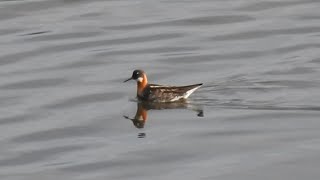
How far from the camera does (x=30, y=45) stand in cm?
2728

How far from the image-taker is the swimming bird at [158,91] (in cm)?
2153

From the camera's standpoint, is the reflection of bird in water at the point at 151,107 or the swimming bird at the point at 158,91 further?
the swimming bird at the point at 158,91

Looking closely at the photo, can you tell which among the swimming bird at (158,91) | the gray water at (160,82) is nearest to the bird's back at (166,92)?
the swimming bird at (158,91)

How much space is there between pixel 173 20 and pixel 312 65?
22.9ft

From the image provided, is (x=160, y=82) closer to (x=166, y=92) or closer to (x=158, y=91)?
(x=158, y=91)

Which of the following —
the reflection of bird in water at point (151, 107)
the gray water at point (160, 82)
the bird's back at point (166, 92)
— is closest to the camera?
the gray water at point (160, 82)

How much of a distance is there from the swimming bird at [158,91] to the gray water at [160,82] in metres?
0.30

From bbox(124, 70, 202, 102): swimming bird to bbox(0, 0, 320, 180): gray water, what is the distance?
0.98 ft

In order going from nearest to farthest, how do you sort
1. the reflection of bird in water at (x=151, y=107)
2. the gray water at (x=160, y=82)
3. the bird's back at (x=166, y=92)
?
the gray water at (x=160, y=82)
the reflection of bird in water at (x=151, y=107)
the bird's back at (x=166, y=92)

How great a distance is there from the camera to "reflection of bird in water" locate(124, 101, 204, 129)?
20.7 meters

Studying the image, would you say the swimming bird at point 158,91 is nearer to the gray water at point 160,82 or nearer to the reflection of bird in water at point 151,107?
the reflection of bird in water at point 151,107

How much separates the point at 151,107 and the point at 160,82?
4.81 ft

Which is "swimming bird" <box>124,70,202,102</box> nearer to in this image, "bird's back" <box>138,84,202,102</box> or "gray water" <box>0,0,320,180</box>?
"bird's back" <box>138,84,202,102</box>

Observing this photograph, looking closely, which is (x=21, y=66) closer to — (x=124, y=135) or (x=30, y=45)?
(x=30, y=45)
